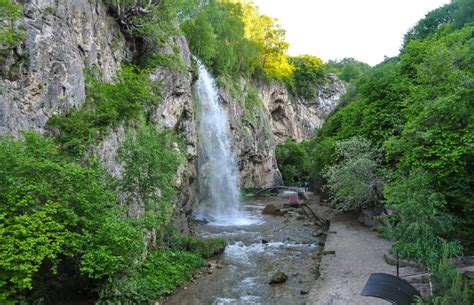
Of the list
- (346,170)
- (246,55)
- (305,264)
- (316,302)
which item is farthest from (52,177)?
(246,55)

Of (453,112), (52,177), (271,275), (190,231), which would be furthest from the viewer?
(190,231)

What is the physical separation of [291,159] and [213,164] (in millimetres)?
30567

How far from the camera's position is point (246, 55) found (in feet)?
140

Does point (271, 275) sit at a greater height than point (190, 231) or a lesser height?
lesser

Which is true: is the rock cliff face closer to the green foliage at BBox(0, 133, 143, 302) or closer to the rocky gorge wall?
the rocky gorge wall

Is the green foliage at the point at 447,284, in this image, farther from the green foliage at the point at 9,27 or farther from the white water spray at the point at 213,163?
the white water spray at the point at 213,163

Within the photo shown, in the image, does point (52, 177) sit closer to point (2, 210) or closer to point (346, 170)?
point (2, 210)

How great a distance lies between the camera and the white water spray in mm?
27688

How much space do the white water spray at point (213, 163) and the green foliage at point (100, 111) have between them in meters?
11.4

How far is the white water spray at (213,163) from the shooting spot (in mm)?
27688

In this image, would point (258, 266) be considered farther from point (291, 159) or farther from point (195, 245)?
point (291, 159)

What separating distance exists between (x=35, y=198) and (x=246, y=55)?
3784 centimetres

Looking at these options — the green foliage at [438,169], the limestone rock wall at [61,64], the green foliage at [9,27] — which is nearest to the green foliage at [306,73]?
the green foliage at [438,169]

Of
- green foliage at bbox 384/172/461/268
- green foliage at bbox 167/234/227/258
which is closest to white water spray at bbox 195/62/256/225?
green foliage at bbox 167/234/227/258
